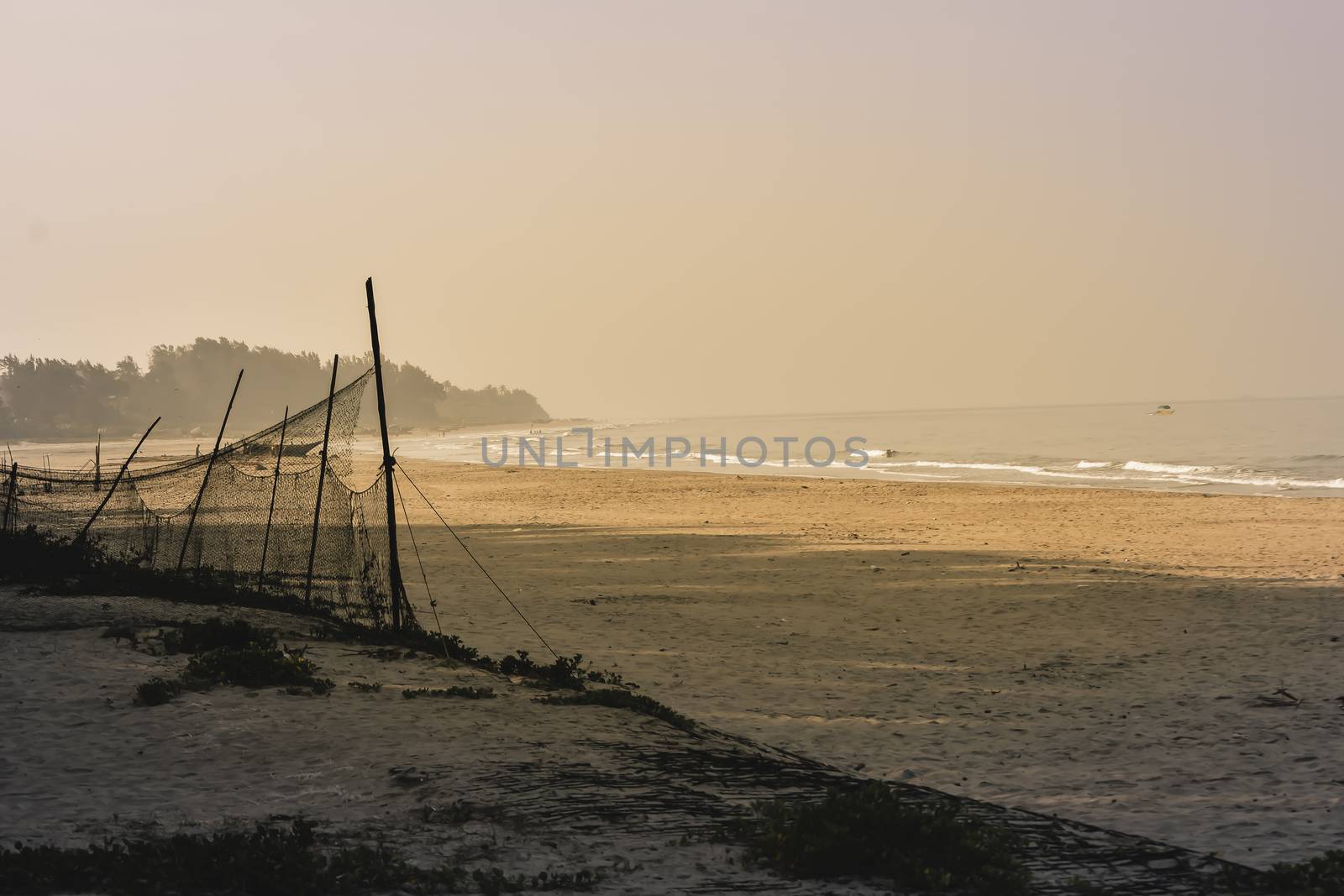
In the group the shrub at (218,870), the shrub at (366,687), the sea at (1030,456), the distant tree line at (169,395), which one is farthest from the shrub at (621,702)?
the distant tree line at (169,395)

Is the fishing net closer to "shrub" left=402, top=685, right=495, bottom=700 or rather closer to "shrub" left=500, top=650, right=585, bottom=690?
"shrub" left=500, top=650, right=585, bottom=690

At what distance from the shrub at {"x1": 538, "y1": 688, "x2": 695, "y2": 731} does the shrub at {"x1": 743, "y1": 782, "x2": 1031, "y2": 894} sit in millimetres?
2609

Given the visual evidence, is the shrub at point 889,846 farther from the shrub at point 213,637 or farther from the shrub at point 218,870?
the shrub at point 213,637

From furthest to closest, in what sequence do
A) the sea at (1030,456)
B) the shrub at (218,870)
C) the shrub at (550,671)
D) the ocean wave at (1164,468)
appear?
the ocean wave at (1164,468)
the sea at (1030,456)
the shrub at (550,671)
the shrub at (218,870)

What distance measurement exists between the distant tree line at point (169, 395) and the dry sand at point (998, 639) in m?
106

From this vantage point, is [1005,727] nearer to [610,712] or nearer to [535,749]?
[610,712]

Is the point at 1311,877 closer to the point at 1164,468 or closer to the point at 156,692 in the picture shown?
the point at 156,692

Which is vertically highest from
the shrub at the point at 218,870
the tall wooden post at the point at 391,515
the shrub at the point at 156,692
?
the tall wooden post at the point at 391,515

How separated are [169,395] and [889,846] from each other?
607 ft

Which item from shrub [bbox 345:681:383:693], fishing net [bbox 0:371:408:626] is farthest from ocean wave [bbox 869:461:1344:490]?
shrub [bbox 345:681:383:693]

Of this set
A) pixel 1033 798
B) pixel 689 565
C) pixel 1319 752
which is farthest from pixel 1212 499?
pixel 1033 798

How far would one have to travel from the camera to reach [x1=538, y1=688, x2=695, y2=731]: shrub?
848 centimetres

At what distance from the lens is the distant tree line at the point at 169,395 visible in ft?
467

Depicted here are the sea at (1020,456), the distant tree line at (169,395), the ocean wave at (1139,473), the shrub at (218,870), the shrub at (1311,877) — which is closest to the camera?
the shrub at (218,870)
